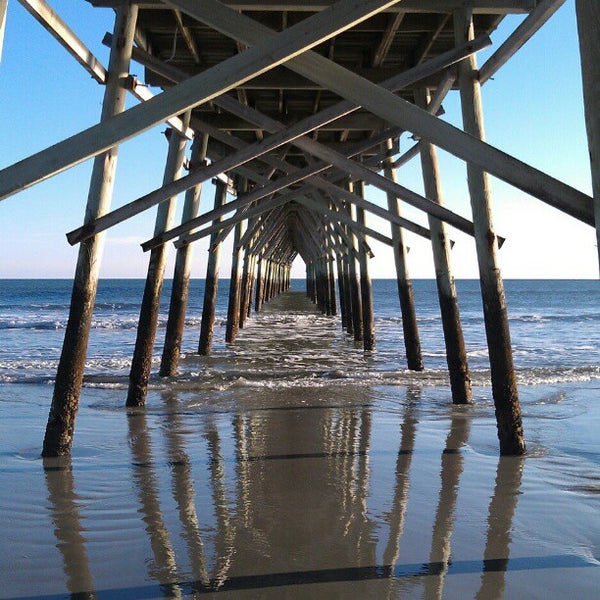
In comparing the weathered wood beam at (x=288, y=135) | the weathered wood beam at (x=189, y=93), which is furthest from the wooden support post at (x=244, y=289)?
the weathered wood beam at (x=189, y=93)

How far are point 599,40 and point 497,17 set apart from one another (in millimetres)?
3219

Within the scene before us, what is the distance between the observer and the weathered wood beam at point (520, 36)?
4270 millimetres

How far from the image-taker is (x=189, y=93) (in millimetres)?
3002

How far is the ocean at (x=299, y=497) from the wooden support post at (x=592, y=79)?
133cm

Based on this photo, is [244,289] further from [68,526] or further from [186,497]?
[68,526]

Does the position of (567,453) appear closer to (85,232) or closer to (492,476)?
(492,476)

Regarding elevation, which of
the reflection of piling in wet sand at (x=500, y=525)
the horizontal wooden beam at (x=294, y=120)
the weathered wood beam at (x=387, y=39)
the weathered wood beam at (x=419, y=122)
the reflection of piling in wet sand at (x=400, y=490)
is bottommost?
the reflection of piling in wet sand at (x=500, y=525)

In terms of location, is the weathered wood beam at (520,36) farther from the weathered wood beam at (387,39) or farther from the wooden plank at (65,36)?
the wooden plank at (65,36)

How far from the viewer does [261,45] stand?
9.89ft

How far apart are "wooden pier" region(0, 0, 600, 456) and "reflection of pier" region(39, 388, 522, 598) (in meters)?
0.83

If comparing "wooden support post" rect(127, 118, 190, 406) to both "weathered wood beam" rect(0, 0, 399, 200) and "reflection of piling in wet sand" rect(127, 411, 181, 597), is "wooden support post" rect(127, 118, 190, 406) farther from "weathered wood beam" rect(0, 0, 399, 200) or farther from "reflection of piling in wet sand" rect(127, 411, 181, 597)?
"weathered wood beam" rect(0, 0, 399, 200)

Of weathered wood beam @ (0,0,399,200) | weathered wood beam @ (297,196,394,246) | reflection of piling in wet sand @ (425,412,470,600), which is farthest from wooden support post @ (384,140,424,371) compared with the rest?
weathered wood beam @ (0,0,399,200)

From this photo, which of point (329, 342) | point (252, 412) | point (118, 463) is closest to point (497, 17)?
point (252, 412)

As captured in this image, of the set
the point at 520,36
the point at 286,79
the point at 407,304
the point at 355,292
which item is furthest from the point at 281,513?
the point at 355,292
